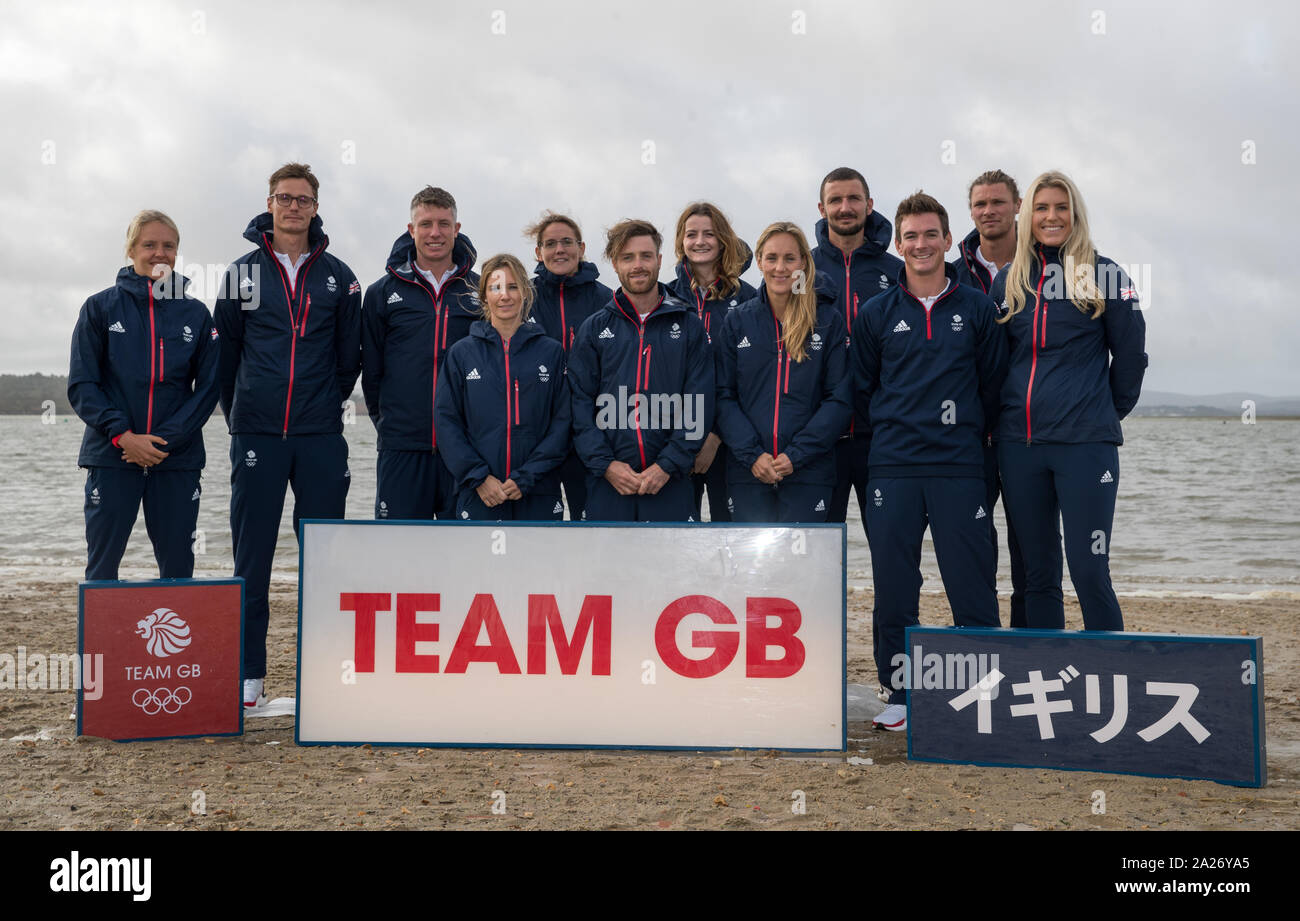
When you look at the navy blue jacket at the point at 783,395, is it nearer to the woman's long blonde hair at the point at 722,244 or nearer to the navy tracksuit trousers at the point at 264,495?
the woman's long blonde hair at the point at 722,244

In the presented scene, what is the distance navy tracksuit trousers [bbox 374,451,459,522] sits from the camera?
4.88m

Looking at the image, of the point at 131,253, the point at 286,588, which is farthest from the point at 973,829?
the point at 286,588

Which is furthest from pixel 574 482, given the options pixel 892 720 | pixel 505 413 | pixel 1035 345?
pixel 1035 345

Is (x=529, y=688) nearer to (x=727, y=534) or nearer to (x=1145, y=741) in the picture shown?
(x=727, y=534)

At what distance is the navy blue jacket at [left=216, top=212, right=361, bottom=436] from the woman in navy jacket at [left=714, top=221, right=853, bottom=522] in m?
1.99

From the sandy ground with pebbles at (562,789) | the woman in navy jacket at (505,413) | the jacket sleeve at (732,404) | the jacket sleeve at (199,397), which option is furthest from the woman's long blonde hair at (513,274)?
the sandy ground with pebbles at (562,789)

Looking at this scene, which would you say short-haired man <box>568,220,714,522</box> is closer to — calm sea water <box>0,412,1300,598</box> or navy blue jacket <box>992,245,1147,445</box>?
navy blue jacket <box>992,245,1147,445</box>

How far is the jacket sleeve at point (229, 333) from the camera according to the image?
481 cm

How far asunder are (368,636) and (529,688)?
72 centimetres

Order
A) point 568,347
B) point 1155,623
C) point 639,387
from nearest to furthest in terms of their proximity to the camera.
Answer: point 639,387, point 568,347, point 1155,623

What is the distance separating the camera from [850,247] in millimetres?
5102

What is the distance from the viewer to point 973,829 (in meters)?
3.04

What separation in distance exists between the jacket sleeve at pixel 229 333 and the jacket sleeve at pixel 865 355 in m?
2.99

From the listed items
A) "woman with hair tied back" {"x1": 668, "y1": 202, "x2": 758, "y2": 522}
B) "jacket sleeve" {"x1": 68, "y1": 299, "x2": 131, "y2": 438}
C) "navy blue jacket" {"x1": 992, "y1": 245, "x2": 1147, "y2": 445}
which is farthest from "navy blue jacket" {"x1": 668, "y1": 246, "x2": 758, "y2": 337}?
"jacket sleeve" {"x1": 68, "y1": 299, "x2": 131, "y2": 438}
